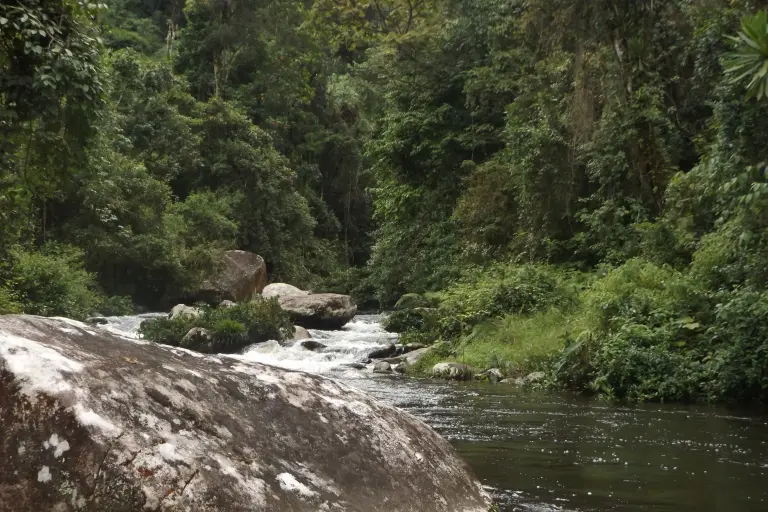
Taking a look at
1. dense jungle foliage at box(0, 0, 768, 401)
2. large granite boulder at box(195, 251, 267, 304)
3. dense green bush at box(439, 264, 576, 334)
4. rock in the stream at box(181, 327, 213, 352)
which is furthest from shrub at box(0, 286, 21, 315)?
large granite boulder at box(195, 251, 267, 304)

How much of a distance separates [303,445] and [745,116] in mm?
9645

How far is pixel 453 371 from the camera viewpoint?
45.4ft

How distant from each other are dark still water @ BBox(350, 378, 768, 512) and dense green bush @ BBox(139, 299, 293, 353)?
783cm

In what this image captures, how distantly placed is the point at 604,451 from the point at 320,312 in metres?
17.7

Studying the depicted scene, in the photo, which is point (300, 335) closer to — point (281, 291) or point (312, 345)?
point (312, 345)

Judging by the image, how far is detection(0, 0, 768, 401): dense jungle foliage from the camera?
9680mm

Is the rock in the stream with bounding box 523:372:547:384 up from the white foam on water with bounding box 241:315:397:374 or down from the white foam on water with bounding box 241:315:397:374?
up

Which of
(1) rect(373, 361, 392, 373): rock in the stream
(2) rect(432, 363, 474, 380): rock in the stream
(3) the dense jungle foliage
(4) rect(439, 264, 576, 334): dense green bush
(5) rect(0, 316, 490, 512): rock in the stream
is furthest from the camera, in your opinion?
(4) rect(439, 264, 576, 334): dense green bush

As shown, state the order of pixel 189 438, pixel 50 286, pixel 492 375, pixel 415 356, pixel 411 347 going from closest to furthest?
pixel 189 438
pixel 492 375
pixel 415 356
pixel 411 347
pixel 50 286

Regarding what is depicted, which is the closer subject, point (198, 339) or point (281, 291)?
point (198, 339)

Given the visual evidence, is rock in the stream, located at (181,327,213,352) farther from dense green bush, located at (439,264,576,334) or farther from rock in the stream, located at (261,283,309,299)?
rock in the stream, located at (261,283,309,299)

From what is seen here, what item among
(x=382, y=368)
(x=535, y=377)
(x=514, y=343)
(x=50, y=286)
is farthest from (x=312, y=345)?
(x=535, y=377)

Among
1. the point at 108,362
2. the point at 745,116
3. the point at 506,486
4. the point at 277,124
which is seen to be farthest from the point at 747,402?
the point at 277,124

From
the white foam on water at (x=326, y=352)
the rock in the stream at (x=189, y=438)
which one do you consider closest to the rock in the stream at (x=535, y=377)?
the white foam on water at (x=326, y=352)
